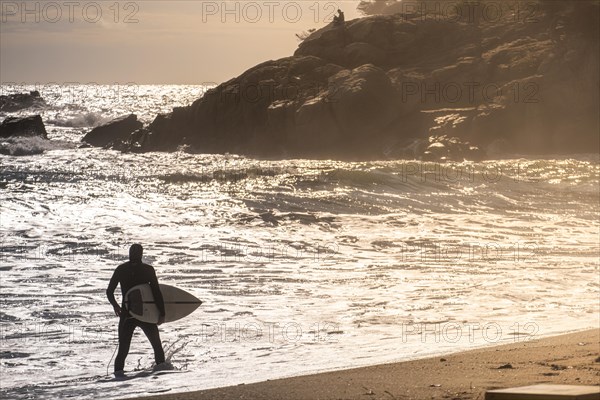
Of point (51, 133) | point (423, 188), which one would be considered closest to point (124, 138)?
point (51, 133)

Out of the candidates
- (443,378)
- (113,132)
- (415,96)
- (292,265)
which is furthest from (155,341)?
(113,132)

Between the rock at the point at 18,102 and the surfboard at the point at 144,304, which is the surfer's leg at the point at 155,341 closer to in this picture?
the surfboard at the point at 144,304

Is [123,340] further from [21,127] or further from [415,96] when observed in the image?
[21,127]

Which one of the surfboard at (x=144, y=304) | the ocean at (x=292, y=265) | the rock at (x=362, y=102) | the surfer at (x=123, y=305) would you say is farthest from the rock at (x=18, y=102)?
the surfer at (x=123, y=305)

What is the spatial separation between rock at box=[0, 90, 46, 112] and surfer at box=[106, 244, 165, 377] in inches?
2648

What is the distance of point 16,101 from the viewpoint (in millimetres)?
77500

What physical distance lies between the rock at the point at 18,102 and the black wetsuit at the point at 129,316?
67.3 metres

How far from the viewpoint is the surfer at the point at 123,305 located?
10.4 m

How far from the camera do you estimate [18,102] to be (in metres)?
77.5

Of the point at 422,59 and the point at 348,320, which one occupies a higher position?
the point at 422,59

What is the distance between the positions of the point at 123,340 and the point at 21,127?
3936 cm

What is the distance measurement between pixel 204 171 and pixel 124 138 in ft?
45.5

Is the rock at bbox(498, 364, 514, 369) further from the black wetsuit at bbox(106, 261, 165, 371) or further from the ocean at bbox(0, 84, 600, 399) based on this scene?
the black wetsuit at bbox(106, 261, 165, 371)

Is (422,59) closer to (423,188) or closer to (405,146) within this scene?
(405,146)
